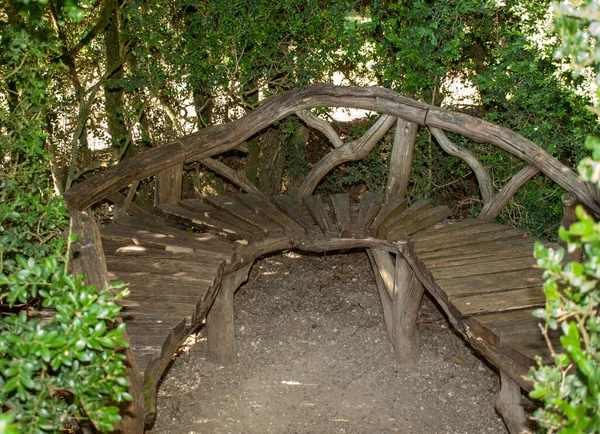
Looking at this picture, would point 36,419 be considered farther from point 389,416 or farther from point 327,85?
point 327,85

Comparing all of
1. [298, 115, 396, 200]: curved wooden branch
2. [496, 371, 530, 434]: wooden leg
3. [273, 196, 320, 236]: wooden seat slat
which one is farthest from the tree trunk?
[496, 371, 530, 434]: wooden leg

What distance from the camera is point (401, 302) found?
525cm

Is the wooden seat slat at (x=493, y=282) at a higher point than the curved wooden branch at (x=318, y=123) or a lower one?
lower

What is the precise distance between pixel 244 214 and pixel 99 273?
2.37 meters

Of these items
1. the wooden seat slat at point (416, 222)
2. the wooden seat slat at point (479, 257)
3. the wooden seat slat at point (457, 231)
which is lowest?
the wooden seat slat at point (479, 257)

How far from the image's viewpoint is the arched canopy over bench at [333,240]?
356 cm

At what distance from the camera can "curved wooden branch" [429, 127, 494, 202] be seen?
5.13m

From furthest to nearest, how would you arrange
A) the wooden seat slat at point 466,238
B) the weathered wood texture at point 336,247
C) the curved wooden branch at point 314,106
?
the wooden seat slat at point 466,238 < the curved wooden branch at point 314,106 < the weathered wood texture at point 336,247

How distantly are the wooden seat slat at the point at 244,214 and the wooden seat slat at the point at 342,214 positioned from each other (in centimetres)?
45

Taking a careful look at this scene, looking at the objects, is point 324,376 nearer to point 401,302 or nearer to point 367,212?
point 401,302

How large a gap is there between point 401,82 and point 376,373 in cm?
229

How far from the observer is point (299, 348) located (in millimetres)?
5641

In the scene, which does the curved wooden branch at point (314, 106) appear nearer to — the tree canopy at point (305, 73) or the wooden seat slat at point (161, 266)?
the tree canopy at point (305, 73)

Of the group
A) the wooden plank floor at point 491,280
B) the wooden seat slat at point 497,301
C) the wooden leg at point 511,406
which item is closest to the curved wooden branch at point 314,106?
the wooden plank floor at point 491,280
